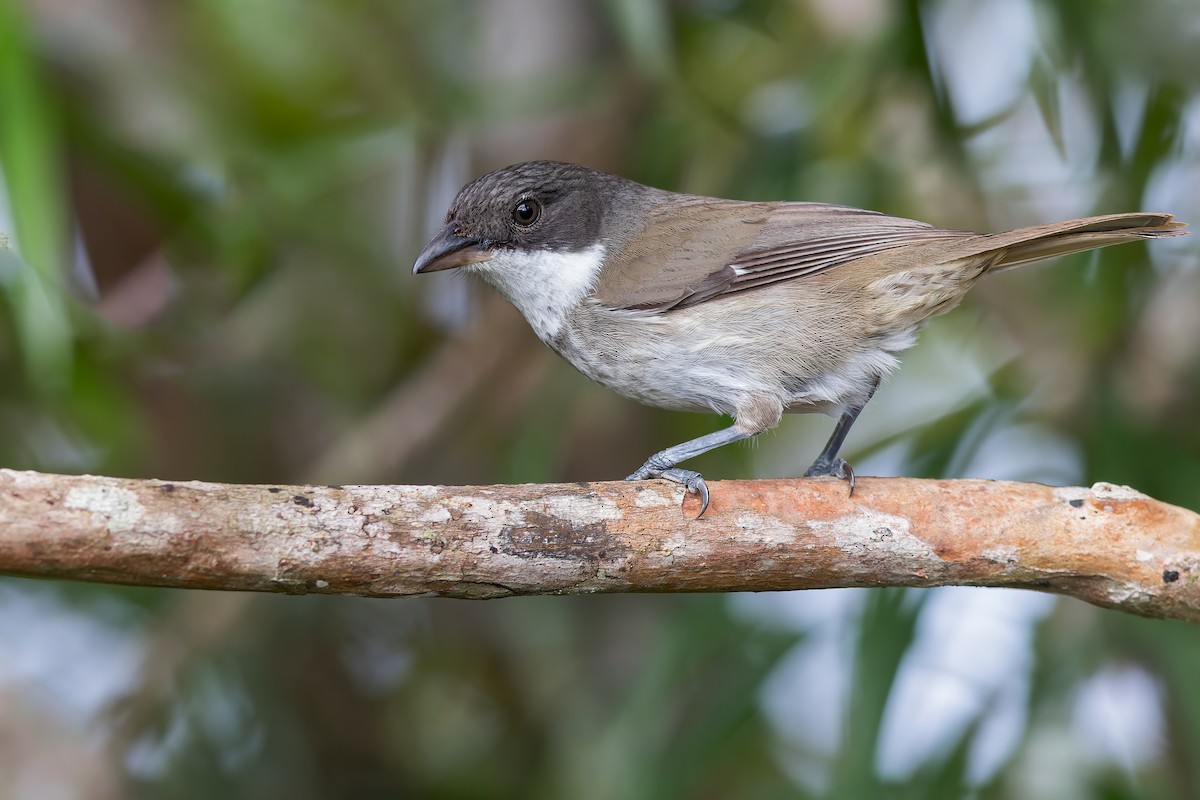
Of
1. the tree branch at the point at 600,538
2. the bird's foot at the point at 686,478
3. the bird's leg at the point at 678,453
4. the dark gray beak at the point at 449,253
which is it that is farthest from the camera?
the dark gray beak at the point at 449,253

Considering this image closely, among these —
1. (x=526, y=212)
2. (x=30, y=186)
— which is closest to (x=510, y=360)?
(x=526, y=212)

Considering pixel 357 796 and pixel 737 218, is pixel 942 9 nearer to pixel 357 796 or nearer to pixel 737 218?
pixel 737 218

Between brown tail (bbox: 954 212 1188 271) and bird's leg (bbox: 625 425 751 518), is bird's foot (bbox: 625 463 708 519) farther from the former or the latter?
brown tail (bbox: 954 212 1188 271)

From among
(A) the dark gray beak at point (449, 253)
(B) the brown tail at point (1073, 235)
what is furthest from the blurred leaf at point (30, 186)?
(B) the brown tail at point (1073, 235)

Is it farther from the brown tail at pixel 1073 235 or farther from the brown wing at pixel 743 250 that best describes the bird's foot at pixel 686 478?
the brown tail at pixel 1073 235

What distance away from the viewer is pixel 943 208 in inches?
201

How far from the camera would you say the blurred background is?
4195mm

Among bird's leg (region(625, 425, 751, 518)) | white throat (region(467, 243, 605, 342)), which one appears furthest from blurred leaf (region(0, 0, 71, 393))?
bird's leg (region(625, 425, 751, 518))

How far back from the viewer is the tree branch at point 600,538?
7.19 ft

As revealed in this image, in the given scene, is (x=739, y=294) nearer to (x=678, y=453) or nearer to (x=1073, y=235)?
(x=678, y=453)

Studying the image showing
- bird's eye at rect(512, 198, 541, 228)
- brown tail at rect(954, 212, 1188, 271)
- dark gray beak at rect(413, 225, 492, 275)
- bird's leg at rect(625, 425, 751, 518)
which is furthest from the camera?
bird's eye at rect(512, 198, 541, 228)

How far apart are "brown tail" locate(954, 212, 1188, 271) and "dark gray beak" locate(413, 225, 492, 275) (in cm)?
142

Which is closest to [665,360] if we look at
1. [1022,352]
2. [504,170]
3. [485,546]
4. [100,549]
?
[504,170]

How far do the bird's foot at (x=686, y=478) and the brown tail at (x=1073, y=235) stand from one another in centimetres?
105
